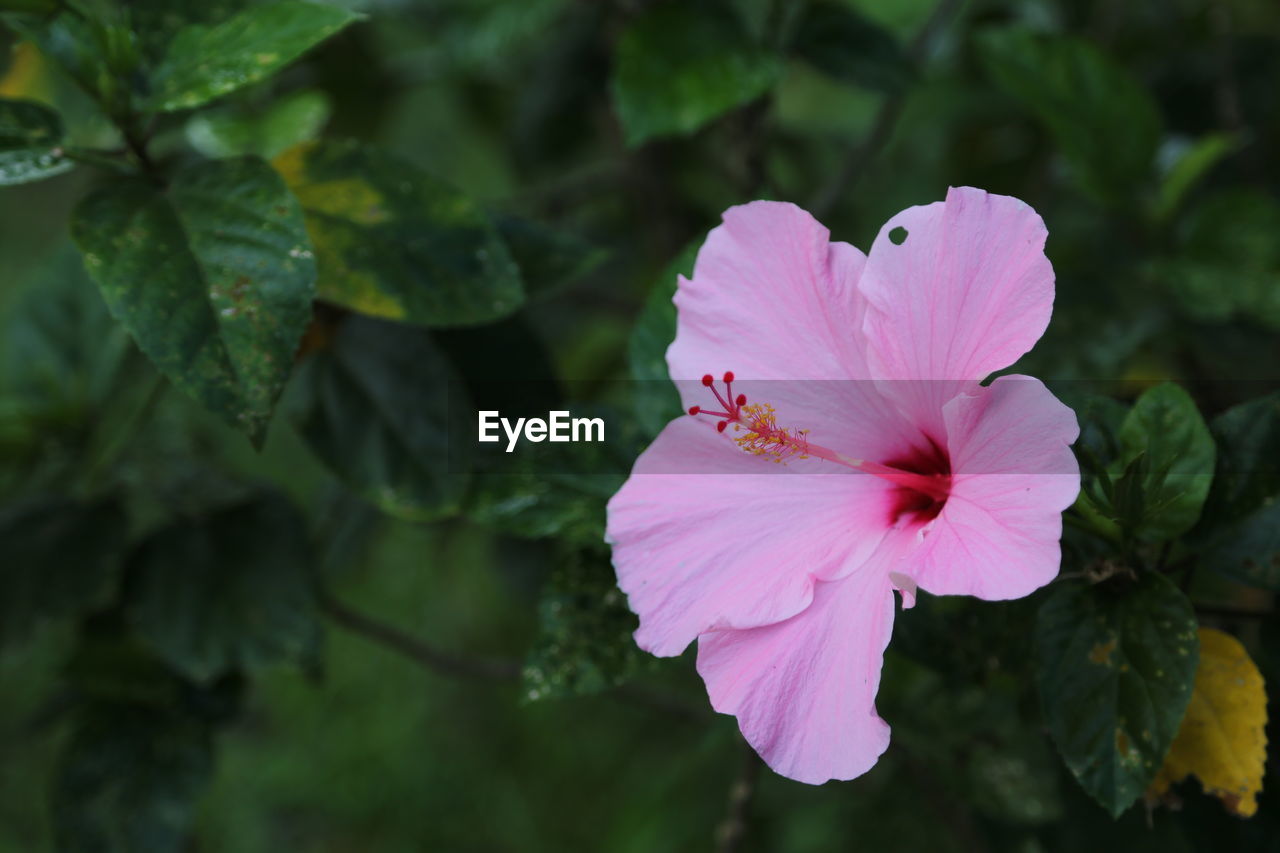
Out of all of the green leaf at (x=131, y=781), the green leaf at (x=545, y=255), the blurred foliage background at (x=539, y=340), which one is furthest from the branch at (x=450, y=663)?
the green leaf at (x=545, y=255)

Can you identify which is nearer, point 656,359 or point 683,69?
point 656,359

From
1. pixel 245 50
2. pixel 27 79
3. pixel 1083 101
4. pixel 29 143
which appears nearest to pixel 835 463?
pixel 245 50

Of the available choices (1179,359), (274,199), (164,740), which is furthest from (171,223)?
(1179,359)

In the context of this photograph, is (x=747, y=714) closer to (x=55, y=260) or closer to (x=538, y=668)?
(x=538, y=668)

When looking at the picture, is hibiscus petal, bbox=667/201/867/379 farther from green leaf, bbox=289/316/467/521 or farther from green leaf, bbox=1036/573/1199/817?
green leaf, bbox=289/316/467/521

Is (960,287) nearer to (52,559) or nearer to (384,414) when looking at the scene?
(384,414)

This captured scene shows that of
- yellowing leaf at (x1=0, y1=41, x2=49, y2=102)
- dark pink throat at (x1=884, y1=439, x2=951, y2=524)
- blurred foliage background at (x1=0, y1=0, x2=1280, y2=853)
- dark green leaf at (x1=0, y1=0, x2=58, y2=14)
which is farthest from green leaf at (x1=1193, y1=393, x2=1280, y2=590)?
yellowing leaf at (x1=0, y1=41, x2=49, y2=102)
